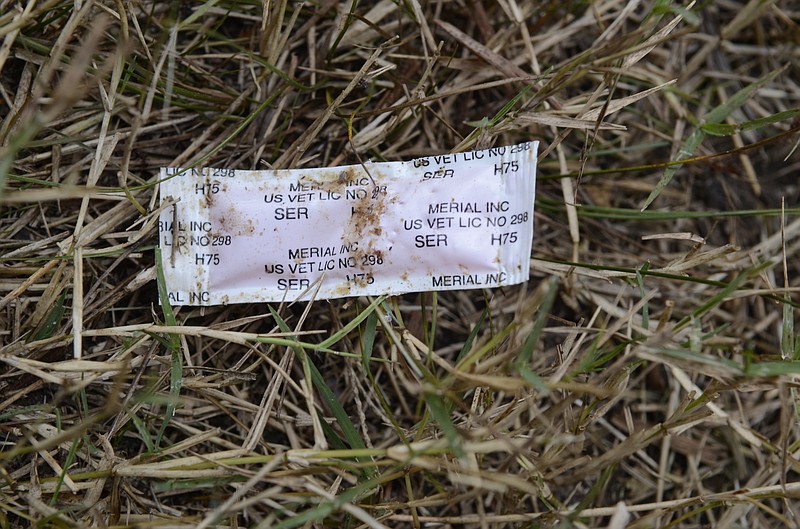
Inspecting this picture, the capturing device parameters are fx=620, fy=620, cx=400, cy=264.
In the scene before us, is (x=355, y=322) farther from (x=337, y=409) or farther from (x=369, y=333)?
(x=337, y=409)

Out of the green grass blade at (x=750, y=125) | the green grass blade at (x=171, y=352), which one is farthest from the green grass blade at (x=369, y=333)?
the green grass blade at (x=750, y=125)

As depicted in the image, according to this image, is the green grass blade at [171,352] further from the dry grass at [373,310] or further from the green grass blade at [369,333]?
the green grass blade at [369,333]

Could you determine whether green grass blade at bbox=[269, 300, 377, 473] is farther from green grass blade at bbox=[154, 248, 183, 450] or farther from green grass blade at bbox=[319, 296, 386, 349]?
green grass blade at bbox=[154, 248, 183, 450]

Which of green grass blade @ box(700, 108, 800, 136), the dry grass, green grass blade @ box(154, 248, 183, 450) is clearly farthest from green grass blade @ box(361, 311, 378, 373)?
green grass blade @ box(700, 108, 800, 136)

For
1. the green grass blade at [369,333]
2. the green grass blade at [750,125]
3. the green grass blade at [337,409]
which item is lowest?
the green grass blade at [337,409]

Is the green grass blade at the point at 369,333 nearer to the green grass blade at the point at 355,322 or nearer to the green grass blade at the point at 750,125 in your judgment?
the green grass blade at the point at 355,322

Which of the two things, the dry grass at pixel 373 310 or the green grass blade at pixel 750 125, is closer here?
the dry grass at pixel 373 310

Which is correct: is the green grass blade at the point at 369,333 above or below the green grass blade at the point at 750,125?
below

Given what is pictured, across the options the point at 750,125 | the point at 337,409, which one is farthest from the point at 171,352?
the point at 750,125

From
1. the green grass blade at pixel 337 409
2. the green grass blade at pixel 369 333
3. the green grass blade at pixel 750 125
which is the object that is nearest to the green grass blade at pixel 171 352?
the green grass blade at pixel 337 409

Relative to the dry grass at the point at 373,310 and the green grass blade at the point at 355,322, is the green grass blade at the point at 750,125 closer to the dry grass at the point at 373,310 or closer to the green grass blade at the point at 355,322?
the dry grass at the point at 373,310
